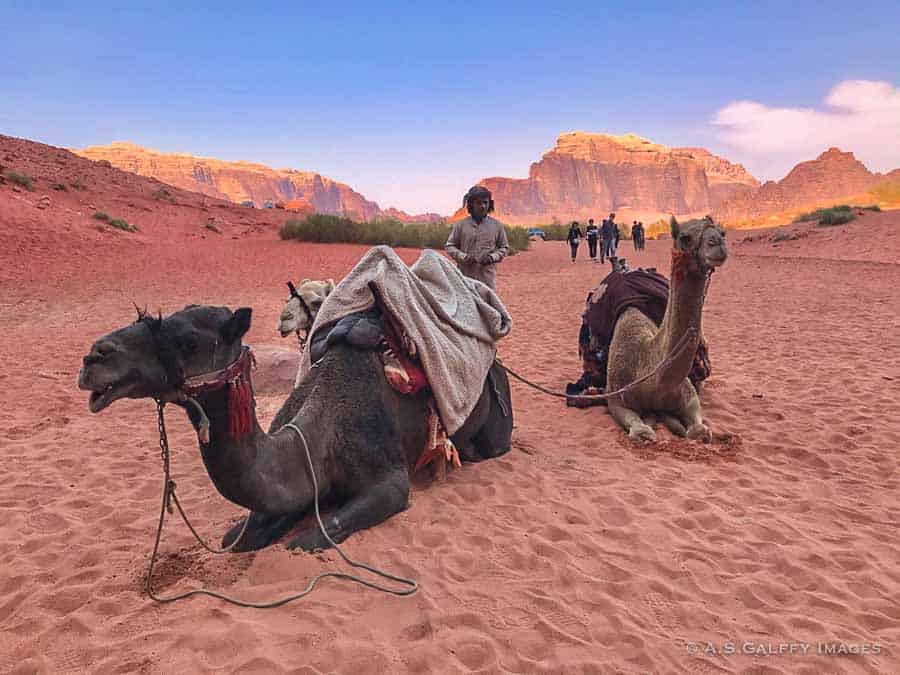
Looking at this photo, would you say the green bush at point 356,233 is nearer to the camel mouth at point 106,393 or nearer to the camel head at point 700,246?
the camel head at point 700,246

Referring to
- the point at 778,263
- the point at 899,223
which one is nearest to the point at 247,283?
the point at 778,263

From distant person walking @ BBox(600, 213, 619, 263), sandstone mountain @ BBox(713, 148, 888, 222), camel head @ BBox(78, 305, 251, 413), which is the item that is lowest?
camel head @ BBox(78, 305, 251, 413)

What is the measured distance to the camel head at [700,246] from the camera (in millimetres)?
4031

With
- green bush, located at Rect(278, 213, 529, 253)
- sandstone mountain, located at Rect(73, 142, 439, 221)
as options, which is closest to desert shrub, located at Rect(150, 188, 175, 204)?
green bush, located at Rect(278, 213, 529, 253)

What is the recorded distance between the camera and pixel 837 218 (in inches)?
1138

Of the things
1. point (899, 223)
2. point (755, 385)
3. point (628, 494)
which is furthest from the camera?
point (899, 223)

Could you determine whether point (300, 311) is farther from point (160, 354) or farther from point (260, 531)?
point (160, 354)

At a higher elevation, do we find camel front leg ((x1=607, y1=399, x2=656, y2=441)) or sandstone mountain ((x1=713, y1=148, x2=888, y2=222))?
sandstone mountain ((x1=713, y1=148, x2=888, y2=222))

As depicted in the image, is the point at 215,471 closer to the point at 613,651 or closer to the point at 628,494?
the point at 613,651

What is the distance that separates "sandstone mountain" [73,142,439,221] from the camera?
12156cm

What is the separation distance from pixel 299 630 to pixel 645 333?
13.5ft

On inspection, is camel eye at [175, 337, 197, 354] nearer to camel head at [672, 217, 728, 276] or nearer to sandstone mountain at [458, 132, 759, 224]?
camel head at [672, 217, 728, 276]

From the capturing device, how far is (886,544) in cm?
347

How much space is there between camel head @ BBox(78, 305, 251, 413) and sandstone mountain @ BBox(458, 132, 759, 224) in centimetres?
13025
